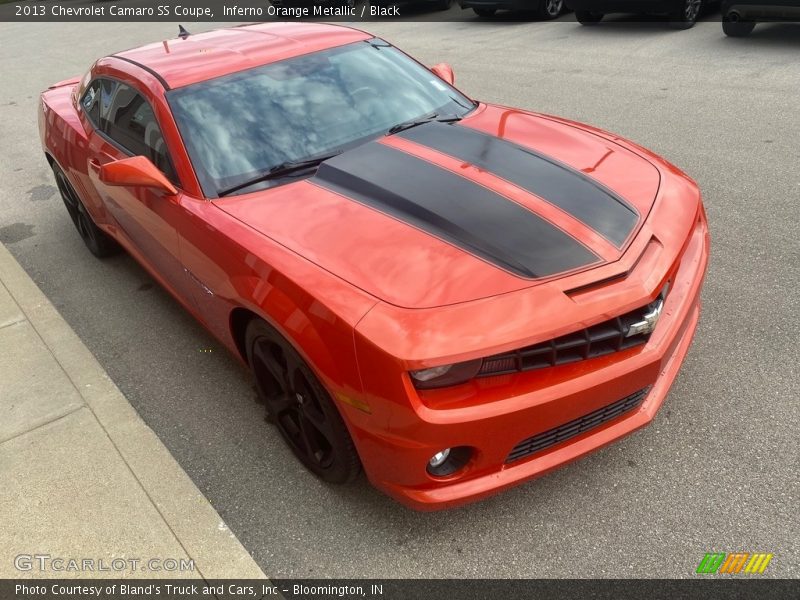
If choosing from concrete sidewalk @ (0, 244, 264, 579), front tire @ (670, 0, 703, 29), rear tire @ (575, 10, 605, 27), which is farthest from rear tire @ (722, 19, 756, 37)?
concrete sidewalk @ (0, 244, 264, 579)

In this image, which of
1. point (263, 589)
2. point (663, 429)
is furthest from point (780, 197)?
point (263, 589)

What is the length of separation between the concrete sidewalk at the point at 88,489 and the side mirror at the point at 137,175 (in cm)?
109

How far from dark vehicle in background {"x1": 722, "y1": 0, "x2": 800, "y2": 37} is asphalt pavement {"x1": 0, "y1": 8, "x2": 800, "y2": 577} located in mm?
2189

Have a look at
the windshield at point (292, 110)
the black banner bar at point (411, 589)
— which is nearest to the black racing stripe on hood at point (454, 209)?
the windshield at point (292, 110)

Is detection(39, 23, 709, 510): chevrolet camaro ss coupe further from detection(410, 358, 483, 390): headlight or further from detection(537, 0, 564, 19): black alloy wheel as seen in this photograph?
detection(537, 0, 564, 19): black alloy wheel

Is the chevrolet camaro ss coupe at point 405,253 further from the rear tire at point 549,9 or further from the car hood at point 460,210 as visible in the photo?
the rear tire at point 549,9

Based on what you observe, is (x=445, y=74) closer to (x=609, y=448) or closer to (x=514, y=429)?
(x=609, y=448)

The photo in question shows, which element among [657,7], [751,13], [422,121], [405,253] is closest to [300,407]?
[405,253]

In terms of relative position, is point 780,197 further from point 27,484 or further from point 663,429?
point 27,484

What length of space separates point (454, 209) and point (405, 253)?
1.03ft

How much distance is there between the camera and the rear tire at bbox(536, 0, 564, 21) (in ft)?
38.4

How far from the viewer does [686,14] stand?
9578 millimetres

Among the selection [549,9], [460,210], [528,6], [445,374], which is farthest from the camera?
[549,9]

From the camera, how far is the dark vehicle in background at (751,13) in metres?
7.96
